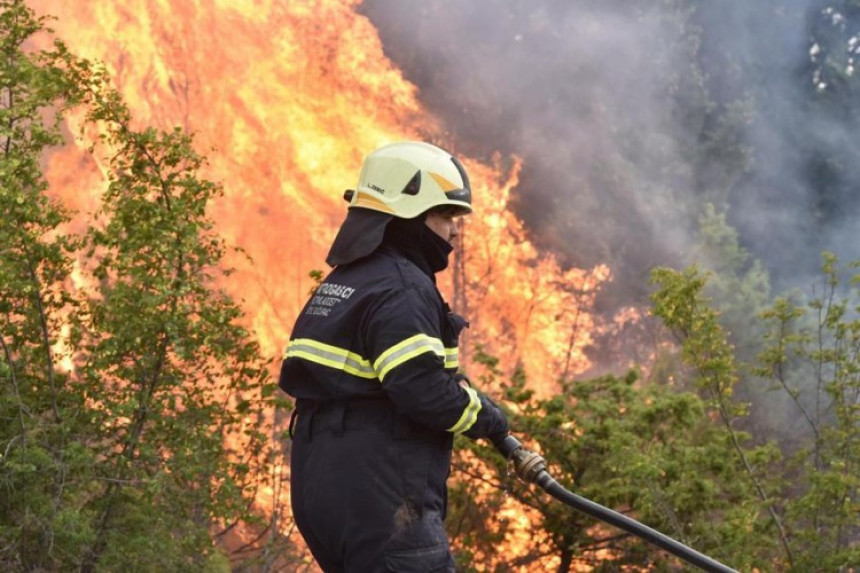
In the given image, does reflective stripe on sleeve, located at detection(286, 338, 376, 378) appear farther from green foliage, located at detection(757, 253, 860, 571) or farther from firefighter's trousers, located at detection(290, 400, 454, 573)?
green foliage, located at detection(757, 253, 860, 571)

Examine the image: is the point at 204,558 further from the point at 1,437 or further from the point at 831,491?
the point at 831,491

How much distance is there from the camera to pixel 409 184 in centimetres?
402

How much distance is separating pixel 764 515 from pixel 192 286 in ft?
24.3

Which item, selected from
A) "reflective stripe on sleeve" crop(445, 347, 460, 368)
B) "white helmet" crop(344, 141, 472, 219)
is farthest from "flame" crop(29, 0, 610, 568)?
"reflective stripe on sleeve" crop(445, 347, 460, 368)

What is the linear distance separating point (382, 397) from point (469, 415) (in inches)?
11.8

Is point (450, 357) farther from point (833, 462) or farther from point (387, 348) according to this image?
point (833, 462)

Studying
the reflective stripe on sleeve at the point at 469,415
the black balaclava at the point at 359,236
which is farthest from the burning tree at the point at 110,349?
the reflective stripe on sleeve at the point at 469,415

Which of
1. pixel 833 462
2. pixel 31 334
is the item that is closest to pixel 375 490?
pixel 31 334

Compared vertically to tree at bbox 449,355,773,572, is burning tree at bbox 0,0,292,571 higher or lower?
lower

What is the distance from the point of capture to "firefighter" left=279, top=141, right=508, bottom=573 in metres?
3.66

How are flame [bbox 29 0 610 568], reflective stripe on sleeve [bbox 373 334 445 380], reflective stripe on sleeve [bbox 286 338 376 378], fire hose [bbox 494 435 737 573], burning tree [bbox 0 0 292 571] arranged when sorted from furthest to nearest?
flame [bbox 29 0 610 568]
burning tree [bbox 0 0 292 571]
fire hose [bbox 494 435 737 573]
reflective stripe on sleeve [bbox 286 338 376 378]
reflective stripe on sleeve [bbox 373 334 445 380]

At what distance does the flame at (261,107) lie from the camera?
58.2 ft

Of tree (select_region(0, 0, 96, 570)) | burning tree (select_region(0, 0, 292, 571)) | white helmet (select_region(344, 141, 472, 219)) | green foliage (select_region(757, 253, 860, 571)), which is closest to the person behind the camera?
white helmet (select_region(344, 141, 472, 219))

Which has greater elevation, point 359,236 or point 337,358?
point 359,236
